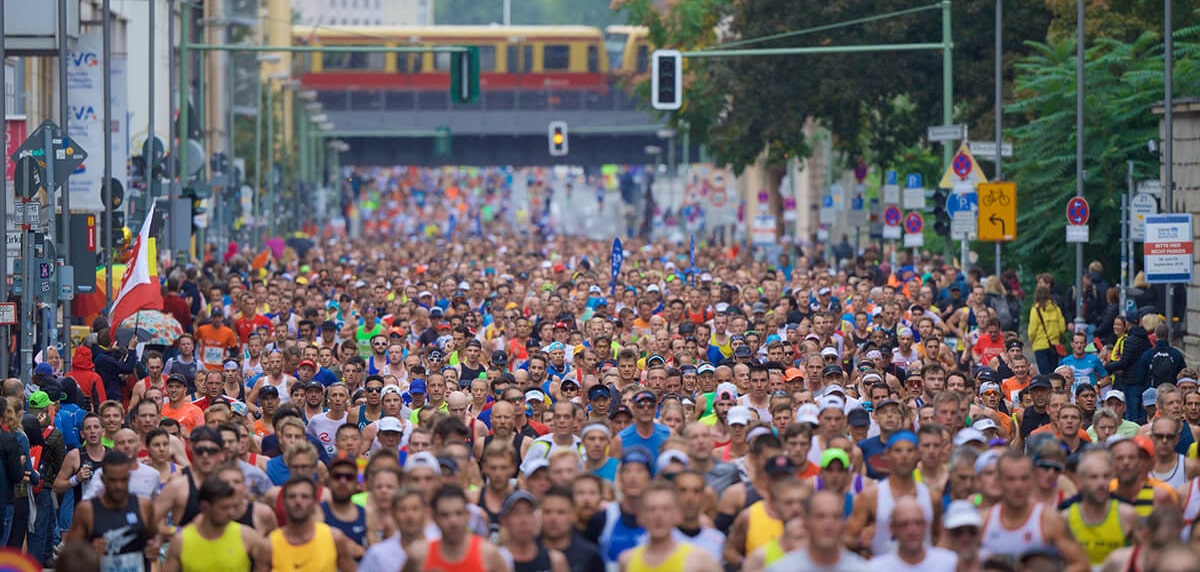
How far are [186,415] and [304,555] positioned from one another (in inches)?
259

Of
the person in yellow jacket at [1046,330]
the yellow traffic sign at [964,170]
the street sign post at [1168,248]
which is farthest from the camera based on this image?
the yellow traffic sign at [964,170]

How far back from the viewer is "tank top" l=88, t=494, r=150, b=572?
11562 mm

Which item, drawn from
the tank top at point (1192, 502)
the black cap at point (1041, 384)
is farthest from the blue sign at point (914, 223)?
the tank top at point (1192, 502)

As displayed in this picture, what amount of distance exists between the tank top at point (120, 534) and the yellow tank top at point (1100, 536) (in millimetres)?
4384

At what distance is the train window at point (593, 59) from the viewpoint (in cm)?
8075

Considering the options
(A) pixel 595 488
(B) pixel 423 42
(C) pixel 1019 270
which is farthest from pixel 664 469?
(B) pixel 423 42

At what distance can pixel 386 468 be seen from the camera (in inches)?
459

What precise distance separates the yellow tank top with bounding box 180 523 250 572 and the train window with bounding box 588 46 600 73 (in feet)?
231

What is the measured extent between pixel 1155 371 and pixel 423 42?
53.6m

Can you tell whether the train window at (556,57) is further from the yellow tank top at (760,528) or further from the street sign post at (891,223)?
the yellow tank top at (760,528)

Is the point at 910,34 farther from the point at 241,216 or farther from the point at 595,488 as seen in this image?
the point at 595,488

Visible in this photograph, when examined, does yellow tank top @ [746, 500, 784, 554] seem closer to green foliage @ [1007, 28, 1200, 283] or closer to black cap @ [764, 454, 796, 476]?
black cap @ [764, 454, 796, 476]

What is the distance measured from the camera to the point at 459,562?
31.4 feet

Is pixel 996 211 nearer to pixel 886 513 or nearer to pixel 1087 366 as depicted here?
pixel 1087 366
